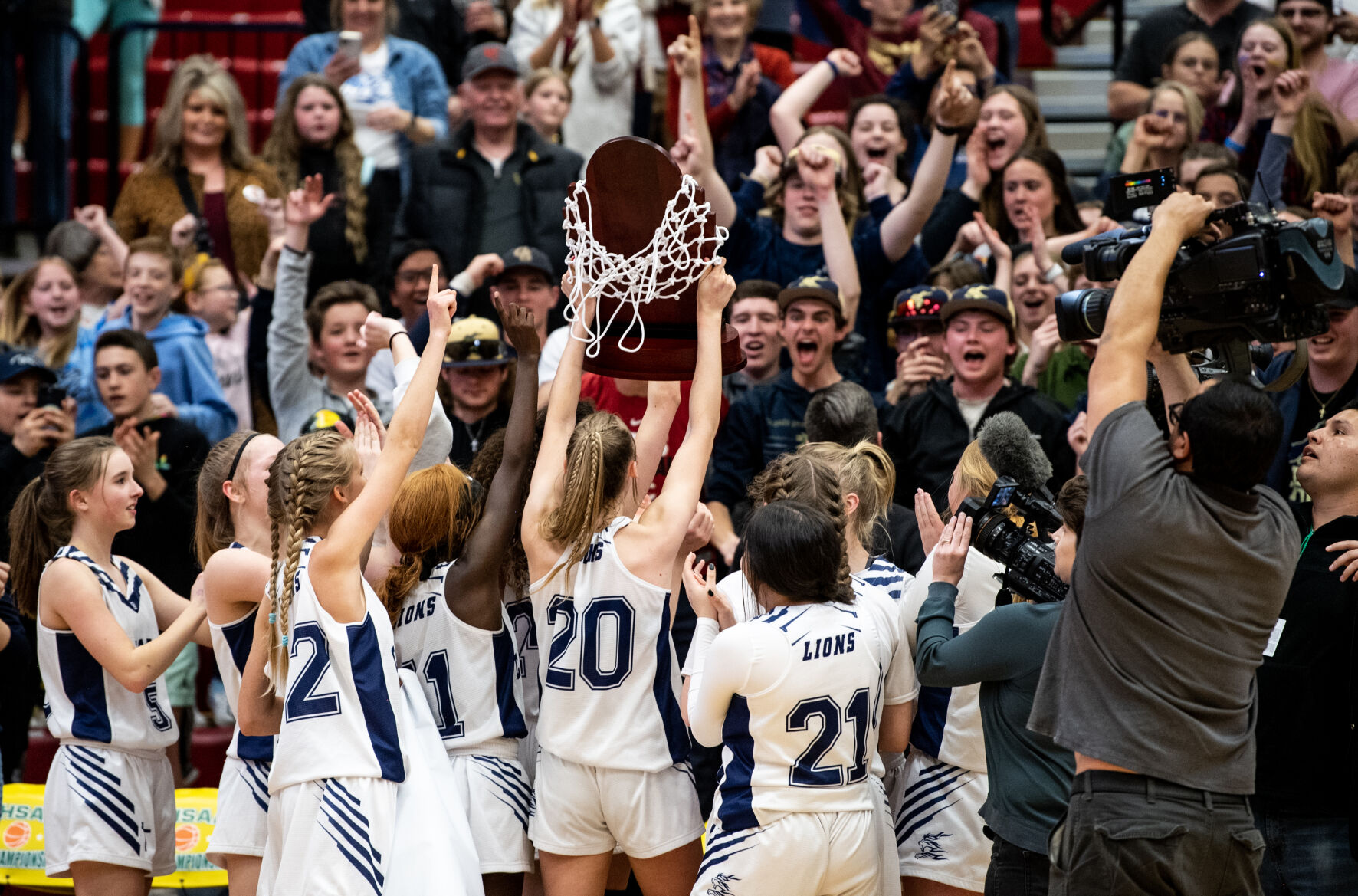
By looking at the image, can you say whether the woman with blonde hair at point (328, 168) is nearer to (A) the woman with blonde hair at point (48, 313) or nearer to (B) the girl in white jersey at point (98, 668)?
(A) the woman with blonde hair at point (48, 313)

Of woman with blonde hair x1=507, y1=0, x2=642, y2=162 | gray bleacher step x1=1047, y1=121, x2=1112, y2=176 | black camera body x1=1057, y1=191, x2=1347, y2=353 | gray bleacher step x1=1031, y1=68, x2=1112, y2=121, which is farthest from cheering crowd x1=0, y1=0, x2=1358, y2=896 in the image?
gray bleacher step x1=1031, y1=68, x2=1112, y2=121

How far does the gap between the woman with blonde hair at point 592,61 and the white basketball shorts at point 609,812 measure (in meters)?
6.34

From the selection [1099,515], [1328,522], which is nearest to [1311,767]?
[1328,522]

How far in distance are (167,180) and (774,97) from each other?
3802 millimetres

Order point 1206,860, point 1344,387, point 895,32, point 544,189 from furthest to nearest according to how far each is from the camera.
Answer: point 895,32 → point 544,189 → point 1344,387 → point 1206,860

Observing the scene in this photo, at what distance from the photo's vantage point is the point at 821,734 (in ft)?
13.1

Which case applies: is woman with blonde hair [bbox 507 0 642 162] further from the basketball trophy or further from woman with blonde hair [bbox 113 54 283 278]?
the basketball trophy

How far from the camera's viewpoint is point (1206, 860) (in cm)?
339

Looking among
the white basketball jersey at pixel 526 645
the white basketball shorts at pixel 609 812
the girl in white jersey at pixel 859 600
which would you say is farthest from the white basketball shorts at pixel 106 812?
the girl in white jersey at pixel 859 600

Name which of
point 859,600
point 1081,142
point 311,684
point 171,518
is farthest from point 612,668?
point 1081,142

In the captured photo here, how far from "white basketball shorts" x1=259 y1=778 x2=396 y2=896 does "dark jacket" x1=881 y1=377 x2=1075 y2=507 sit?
2.89 m

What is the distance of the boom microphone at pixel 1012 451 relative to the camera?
4629 mm

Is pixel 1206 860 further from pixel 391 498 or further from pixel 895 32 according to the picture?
pixel 895 32

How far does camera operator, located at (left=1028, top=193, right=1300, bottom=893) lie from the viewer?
11.1ft
